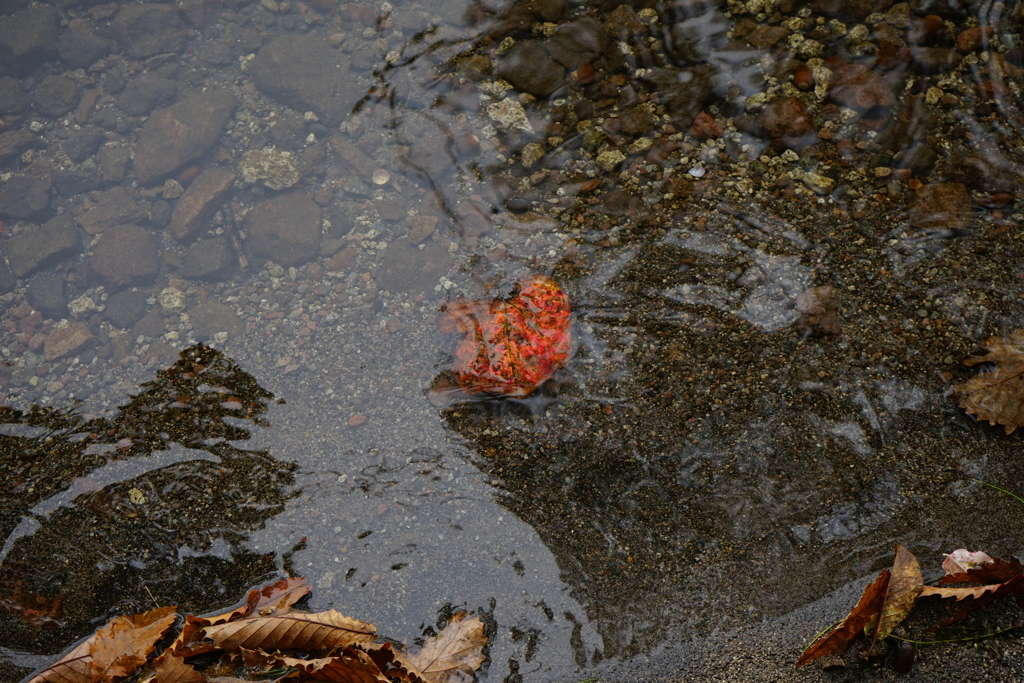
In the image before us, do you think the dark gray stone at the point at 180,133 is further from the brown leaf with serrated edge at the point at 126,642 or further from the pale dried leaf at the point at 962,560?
the pale dried leaf at the point at 962,560

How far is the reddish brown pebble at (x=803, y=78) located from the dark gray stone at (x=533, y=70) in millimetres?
→ 1542

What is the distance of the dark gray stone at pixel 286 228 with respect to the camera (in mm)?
4379

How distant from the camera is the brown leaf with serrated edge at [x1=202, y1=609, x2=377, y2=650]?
2.19 m

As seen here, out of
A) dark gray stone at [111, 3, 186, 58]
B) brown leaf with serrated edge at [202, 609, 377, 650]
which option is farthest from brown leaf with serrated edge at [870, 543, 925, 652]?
dark gray stone at [111, 3, 186, 58]

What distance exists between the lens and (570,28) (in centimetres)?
427

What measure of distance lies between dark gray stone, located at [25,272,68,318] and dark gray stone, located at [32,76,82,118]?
1.75 m

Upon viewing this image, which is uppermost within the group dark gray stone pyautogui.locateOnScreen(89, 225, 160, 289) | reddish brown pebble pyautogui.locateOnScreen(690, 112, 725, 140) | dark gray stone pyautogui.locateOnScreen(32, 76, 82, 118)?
dark gray stone pyautogui.locateOnScreen(32, 76, 82, 118)

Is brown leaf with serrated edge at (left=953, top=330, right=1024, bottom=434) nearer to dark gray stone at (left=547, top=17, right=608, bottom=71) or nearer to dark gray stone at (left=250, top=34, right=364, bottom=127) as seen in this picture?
dark gray stone at (left=547, top=17, right=608, bottom=71)

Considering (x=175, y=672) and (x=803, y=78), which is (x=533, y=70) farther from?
(x=175, y=672)

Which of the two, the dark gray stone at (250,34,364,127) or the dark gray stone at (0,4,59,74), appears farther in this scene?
the dark gray stone at (0,4,59,74)

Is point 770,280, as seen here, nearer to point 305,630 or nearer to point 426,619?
point 426,619

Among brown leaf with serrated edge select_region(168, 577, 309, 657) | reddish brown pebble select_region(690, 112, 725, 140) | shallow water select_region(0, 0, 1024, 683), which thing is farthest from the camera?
reddish brown pebble select_region(690, 112, 725, 140)

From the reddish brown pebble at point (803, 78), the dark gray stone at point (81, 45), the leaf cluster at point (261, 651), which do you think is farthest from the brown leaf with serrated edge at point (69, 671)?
the dark gray stone at point (81, 45)

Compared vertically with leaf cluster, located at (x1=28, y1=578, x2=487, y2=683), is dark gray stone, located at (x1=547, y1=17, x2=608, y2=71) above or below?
above
